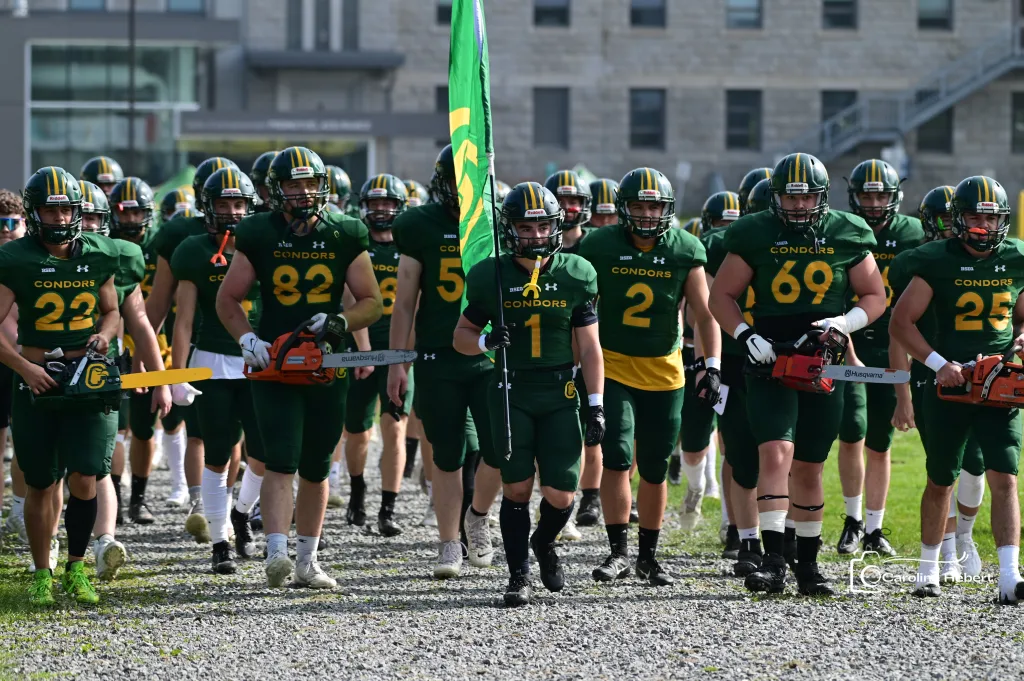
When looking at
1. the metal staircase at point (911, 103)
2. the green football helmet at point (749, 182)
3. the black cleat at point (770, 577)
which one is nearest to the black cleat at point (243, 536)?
the black cleat at point (770, 577)

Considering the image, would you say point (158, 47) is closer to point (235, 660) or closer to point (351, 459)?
point (351, 459)

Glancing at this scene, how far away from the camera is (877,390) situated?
363 inches

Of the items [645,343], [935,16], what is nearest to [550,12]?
[935,16]

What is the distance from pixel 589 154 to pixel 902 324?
1563 inches

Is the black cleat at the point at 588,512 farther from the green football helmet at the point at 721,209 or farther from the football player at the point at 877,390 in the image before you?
the green football helmet at the point at 721,209

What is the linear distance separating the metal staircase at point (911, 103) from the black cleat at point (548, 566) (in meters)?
38.0

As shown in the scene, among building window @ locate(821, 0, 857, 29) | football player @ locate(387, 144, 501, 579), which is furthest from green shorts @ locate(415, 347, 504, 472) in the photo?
building window @ locate(821, 0, 857, 29)

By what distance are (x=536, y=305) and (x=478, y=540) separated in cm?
172

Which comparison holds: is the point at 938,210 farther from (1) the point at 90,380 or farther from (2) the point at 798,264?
(1) the point at 90,380

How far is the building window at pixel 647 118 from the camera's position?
47375mm

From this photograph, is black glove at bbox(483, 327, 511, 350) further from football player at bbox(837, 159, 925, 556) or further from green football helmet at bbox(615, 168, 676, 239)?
football player at bbox(837, 159, 925, 556)

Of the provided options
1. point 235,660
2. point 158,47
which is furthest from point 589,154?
point 235,660

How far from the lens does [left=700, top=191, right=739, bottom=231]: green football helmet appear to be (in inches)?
403

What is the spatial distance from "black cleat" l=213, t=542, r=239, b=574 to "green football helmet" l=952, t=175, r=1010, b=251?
13.2 feet
